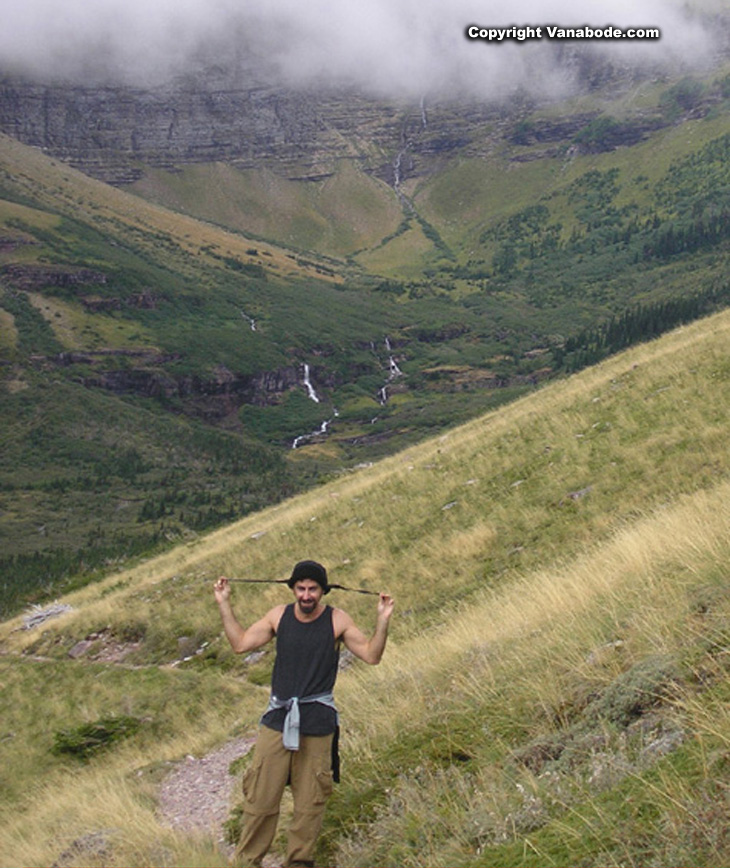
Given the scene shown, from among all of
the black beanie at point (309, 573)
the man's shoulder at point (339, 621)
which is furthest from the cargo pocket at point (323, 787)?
the black beanie at point (309, 573)

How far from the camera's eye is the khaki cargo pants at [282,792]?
5504 mm

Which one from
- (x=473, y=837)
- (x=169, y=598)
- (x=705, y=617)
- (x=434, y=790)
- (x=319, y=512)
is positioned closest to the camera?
(x=473, y=837)

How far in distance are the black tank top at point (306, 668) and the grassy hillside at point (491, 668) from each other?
78 centimetres

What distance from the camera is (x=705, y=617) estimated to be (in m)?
5.88

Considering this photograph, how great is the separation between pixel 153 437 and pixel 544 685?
18413cm

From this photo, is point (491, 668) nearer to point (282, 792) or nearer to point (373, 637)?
point (373, 637)

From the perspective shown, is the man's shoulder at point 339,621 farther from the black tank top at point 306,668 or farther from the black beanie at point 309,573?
the black beanie at point 309,573

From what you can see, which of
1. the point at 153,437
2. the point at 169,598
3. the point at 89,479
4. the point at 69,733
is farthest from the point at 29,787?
the point at 153,437

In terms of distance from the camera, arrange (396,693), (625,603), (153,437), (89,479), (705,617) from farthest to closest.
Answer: (153,437) < (89,479) < (396,693) < (625,603) < (705,617)

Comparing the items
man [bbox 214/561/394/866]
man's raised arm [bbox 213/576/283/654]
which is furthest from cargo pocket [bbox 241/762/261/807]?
man's raised arm [bbox 213/576/283/654]

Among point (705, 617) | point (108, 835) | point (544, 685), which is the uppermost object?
point (705, 617)

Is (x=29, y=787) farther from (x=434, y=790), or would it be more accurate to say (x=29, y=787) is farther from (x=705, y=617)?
(x=705, y=617)

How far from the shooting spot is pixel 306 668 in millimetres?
6039

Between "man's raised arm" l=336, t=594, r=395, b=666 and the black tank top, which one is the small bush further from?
"man's raised arm" l=336, t=594, r=395, b=666
